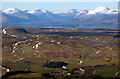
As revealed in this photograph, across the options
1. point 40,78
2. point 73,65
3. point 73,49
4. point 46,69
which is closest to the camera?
point 40,78

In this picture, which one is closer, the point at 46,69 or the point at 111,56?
the point at 46,69

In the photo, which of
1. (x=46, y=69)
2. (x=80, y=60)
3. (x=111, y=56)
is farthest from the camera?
(x=111, y=56)

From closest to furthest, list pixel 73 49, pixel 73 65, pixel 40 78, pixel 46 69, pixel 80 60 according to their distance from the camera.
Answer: pixel 40 78 → pixel 46 69 → pixel 73 65 → pixel 80 60 → pixel 73 49

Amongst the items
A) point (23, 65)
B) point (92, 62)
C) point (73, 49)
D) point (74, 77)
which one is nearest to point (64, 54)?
point (73, 49)

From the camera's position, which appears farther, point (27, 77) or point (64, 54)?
point (64, 54)

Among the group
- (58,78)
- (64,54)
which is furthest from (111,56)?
(58,78)

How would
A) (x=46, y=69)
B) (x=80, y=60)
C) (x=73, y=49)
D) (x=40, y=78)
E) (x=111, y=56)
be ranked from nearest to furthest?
(x=40, y=78), (x=46, y=69), (x=80, y=60), (x=111, y=56), (x=73, y=49)

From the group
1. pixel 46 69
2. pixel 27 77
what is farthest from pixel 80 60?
pixel 27 77

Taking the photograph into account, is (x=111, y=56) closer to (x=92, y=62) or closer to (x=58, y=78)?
(x=92, y=62)

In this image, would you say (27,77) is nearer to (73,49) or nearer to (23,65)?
(23,65)
